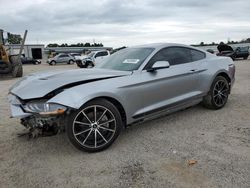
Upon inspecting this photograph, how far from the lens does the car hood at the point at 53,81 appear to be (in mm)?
3676

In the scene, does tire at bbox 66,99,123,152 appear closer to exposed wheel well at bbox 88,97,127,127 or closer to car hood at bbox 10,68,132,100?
exposed wheel well at bbox 88,97,127,127

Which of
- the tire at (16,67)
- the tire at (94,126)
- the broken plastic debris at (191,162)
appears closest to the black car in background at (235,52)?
the tire at (16,67)

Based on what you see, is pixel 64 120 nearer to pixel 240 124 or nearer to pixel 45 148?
pixel 45 148

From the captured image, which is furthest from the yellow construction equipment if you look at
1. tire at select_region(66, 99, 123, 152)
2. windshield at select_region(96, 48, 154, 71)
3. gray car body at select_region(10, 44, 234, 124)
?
tire at select_region(66, 99, 123, 152)

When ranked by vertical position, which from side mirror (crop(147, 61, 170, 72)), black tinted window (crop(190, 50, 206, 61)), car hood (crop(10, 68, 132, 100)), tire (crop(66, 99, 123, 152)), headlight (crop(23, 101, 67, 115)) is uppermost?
black tinted window (crop(190, 50, 206, 61))

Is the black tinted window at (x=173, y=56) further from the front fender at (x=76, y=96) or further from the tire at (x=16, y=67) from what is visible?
the tire at (x=16, y=67)

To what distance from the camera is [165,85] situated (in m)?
4.60

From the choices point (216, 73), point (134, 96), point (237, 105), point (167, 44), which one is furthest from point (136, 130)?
point (237, 105)

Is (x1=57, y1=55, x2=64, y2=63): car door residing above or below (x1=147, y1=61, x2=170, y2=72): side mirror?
below

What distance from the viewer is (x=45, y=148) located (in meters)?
4.05

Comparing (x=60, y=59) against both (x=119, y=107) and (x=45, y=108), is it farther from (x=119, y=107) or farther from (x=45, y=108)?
(x=45, y=108)

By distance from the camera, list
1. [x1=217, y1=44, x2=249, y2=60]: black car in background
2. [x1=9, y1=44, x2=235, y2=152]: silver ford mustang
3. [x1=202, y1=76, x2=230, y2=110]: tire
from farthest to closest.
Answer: [x1=217, y1=44, x2=249, y2=60]: black car in background
[x1=202, y1=76, x2=230, y2=110]: tire
[x1=9, y1=44, x2=235, y2=152]: silver ford mustang

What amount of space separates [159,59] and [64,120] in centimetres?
205

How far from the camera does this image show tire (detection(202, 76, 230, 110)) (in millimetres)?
5559
